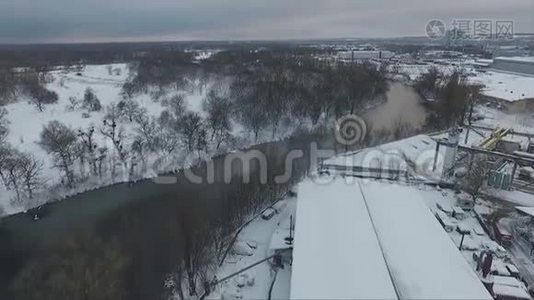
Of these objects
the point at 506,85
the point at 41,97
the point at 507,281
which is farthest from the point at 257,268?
the point at 506,85

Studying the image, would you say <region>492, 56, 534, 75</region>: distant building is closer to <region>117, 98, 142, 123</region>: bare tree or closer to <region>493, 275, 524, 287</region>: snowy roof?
<region>117, 98, 142, 123</region>: bare tree

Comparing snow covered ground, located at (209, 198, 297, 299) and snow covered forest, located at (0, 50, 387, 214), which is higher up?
snow covered forest, located at (0, 50, 387, 214)

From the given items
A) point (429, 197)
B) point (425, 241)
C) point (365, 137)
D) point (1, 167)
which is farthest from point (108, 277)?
point (365, 137)

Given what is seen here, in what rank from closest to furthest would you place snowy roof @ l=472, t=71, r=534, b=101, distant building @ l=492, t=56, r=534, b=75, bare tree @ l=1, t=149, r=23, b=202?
1. bare tree @ l=1, t=149, r=23, b=202
2. snowy roof @ l=472, t=71, r=534, b=101
3. distant building @ l=492, t=56, r=534, b=75

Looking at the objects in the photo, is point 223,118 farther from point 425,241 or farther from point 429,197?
point 425,241

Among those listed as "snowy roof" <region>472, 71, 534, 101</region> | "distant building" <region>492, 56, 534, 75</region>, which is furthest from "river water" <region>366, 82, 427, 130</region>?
"distant building" <region>492, 56, 534, 75</region>
